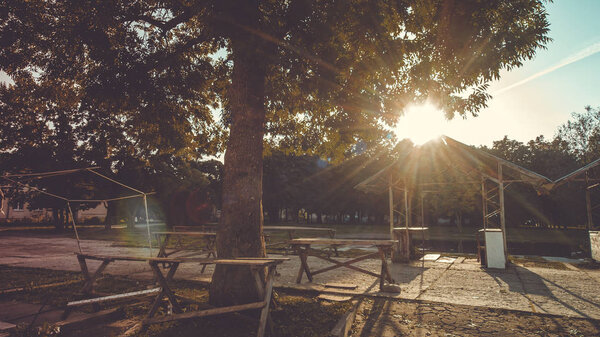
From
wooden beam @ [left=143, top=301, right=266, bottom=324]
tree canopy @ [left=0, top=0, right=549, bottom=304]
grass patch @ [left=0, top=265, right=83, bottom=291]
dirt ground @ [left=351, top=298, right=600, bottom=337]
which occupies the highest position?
tree canopy @ [left=0, top=0, right=549, bottom=304]

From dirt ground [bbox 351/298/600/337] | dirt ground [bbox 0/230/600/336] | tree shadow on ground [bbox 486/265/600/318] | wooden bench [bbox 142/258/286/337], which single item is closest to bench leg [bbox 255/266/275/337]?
wooden bench [bbox 142/258/286/337]

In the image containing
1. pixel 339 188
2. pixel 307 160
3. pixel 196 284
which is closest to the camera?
pixel 196 284

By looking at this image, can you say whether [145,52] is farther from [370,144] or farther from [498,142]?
[498,142]

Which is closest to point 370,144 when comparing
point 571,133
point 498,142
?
point 498,142

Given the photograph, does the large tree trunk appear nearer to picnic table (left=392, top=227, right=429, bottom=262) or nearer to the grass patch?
the grass patch

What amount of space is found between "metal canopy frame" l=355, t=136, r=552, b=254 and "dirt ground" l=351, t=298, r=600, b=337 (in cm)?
658

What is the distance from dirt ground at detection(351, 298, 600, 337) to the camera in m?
4.53

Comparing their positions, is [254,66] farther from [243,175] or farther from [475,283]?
[475,283]

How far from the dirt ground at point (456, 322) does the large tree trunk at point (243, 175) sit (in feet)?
6.39

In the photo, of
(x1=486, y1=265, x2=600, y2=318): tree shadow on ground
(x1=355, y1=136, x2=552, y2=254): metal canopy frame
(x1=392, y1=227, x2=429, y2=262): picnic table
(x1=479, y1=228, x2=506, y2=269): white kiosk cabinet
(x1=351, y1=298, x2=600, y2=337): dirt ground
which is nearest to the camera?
(x1=351, y1=298, x2=600, y2=337): dirt ground

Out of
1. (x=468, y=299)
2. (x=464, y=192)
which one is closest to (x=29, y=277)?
(x=468, y=299)

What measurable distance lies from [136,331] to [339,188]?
43.9 metres

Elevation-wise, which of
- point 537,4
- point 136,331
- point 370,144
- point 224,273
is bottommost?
point 136,331

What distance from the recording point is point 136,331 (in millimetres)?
4309
